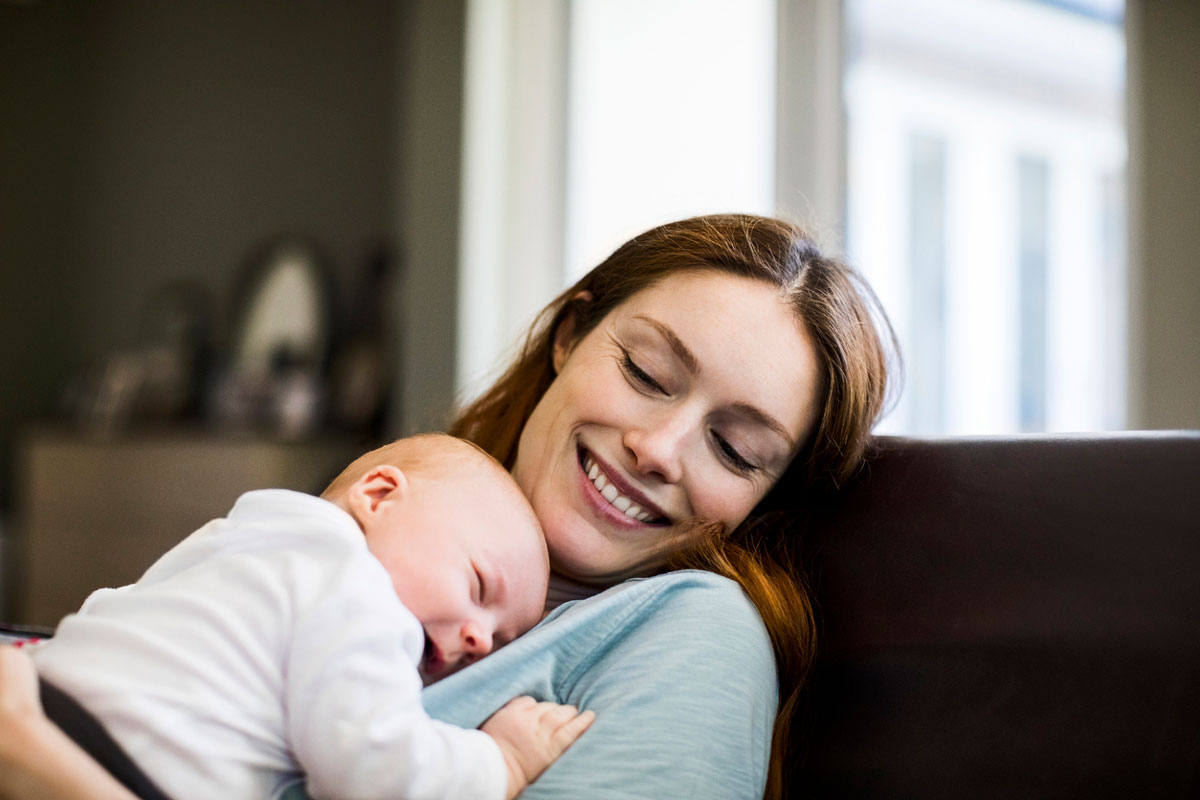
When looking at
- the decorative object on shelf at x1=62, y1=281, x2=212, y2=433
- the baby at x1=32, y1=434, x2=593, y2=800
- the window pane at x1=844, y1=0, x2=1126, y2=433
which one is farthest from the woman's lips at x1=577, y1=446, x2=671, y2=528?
the decorative object on shelf at x1=62, y1=281, x2=212, y2=433

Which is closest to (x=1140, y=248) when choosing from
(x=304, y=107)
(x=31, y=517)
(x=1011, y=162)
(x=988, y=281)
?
(x=988, y=281)

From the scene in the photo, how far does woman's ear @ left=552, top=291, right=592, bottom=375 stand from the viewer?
1.41m

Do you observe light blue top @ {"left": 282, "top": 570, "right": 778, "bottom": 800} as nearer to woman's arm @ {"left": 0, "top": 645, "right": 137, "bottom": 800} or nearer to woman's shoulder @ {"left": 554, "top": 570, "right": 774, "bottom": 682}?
woman's shoulder @ {"left": 554, "top": 570, "right": 774, "bottom": 682}

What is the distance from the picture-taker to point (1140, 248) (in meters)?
1.94

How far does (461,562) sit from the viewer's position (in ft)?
3.10

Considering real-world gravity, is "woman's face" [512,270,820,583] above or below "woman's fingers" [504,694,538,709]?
above

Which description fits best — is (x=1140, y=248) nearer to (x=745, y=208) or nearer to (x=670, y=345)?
(x=670, y=345)

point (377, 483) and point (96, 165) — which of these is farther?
point (96, 165)

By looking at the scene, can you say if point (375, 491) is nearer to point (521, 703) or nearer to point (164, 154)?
point (521, 703)

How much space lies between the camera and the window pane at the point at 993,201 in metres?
4.11

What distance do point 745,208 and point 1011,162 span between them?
2292mm

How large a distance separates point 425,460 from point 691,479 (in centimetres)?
30

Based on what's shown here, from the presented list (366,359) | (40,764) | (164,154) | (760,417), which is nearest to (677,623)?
(760,417)

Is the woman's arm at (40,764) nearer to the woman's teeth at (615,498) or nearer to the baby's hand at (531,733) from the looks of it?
the baby's hand at (531,733)
